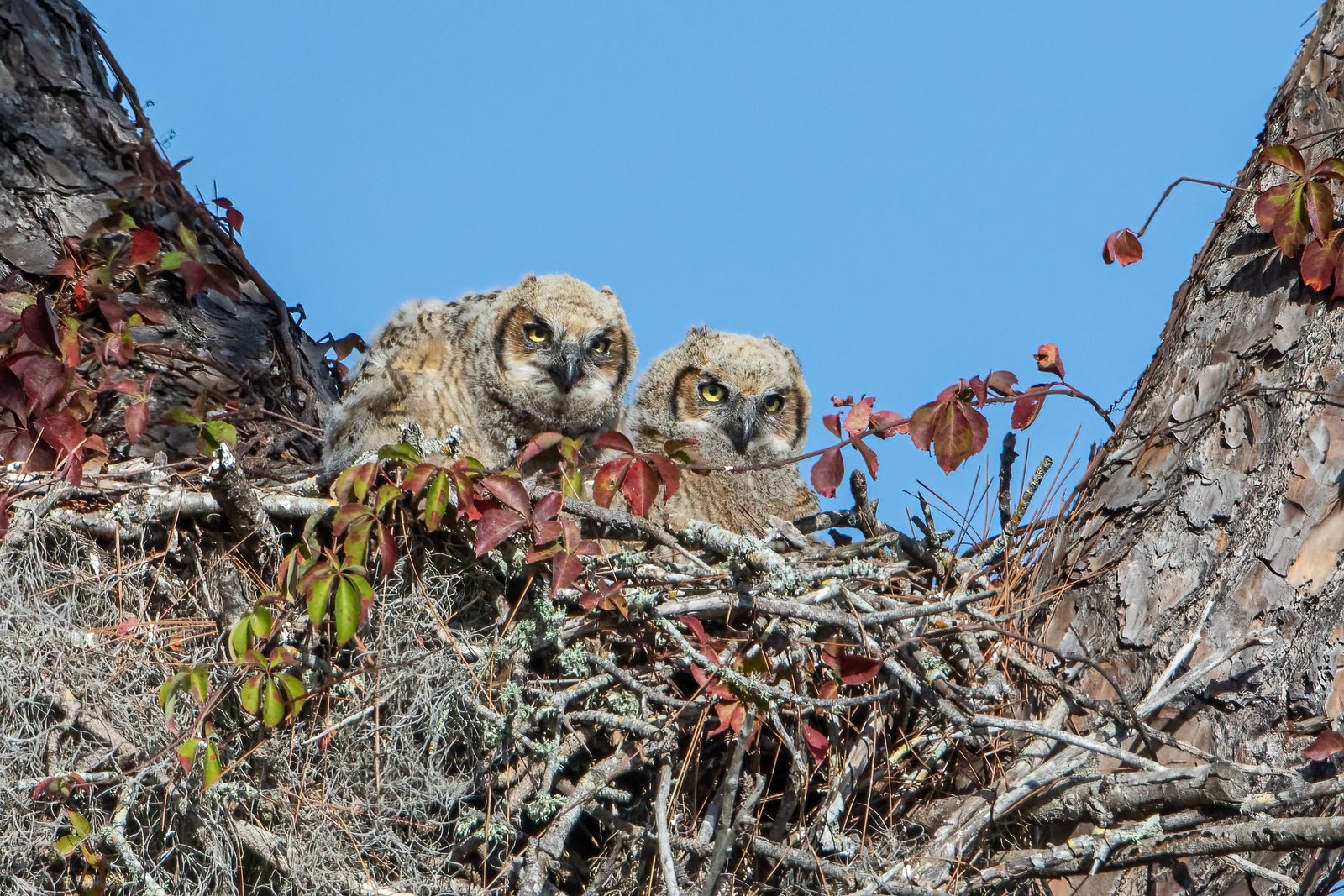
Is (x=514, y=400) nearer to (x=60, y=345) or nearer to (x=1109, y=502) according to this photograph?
(x=60, y=345)

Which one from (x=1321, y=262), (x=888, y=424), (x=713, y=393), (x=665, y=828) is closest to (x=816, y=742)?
(x=665, y=828)

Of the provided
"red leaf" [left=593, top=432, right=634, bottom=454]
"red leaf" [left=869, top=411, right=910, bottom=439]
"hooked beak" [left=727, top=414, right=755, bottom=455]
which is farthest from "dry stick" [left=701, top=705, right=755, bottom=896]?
"hooked beak" [left=727, top=414, right=755, bottom=455]

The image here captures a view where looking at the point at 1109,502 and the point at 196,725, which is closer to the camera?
the point at 196,725

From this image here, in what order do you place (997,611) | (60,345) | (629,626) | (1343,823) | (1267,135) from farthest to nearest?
(60,345) < (1267,135) < (997,611) < (629,626) < (1343,823)

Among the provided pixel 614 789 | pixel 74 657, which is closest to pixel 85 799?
pixel 74 657

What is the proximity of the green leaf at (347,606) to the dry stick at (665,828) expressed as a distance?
795 millimetres

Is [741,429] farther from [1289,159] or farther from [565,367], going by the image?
[1289,159]

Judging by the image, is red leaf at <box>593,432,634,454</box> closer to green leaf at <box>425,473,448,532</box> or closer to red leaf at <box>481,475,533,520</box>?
red leaf at <box>481,475,533,520</box>

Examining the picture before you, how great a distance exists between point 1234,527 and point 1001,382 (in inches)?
30.0

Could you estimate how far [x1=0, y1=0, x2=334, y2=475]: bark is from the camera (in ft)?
15.1

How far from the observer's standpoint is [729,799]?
9.95ft

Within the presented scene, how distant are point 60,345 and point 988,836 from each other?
10.0 ft

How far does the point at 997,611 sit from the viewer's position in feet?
11.6

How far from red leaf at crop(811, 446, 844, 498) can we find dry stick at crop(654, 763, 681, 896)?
3.17 feet
